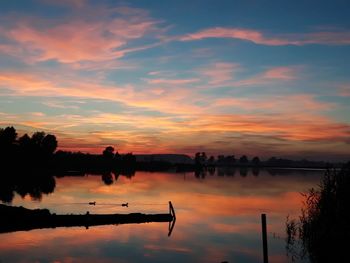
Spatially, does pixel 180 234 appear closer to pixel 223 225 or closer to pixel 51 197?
pixel 223 225

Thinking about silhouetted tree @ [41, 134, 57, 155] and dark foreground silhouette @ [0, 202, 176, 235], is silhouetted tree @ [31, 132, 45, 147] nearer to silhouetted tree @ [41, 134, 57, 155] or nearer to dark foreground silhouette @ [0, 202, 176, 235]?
silhouetted tree @ [41, 134, 57, 155]

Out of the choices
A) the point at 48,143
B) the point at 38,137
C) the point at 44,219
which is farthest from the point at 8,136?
the point at 44,219

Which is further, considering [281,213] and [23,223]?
[281,213]

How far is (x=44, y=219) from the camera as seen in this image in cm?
4844

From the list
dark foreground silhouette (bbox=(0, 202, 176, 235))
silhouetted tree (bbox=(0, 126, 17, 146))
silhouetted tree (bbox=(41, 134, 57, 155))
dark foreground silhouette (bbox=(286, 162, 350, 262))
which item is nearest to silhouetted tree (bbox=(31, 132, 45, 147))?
silhouetted tree (bbox=(41, 134, 57, 155))

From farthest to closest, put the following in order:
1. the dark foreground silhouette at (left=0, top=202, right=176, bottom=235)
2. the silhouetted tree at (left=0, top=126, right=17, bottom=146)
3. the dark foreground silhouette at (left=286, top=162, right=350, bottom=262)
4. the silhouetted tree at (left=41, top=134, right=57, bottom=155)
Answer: the silhouetted tree at (left=41, top=134, right=57, bottom=155), the silhouetted tree at (left=0, top=126, right=17, bottom=146), the dark foreground silhouette at (left=0, top=202, right=176, bottom=235), the dark foreground silhouette at (left=286, top=162, right=350, bottom=262)

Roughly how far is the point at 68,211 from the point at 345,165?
4938cm

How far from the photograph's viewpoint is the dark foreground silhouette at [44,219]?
4662cm

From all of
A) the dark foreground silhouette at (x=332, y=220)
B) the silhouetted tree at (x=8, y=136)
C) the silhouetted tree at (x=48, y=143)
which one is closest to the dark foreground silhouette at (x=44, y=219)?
the dark foreground silhouette at (x=332, y=220)

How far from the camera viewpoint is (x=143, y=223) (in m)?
53.5

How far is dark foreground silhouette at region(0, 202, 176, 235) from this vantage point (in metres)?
46.6

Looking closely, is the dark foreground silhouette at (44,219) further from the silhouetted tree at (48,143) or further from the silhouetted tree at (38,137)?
the silhouetted tree at (48,143)

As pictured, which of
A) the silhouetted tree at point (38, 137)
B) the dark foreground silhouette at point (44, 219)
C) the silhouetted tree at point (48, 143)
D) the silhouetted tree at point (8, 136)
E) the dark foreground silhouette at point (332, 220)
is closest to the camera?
the dark foreground silhouette at point (332, 220)

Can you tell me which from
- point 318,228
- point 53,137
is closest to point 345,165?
point 318,228
